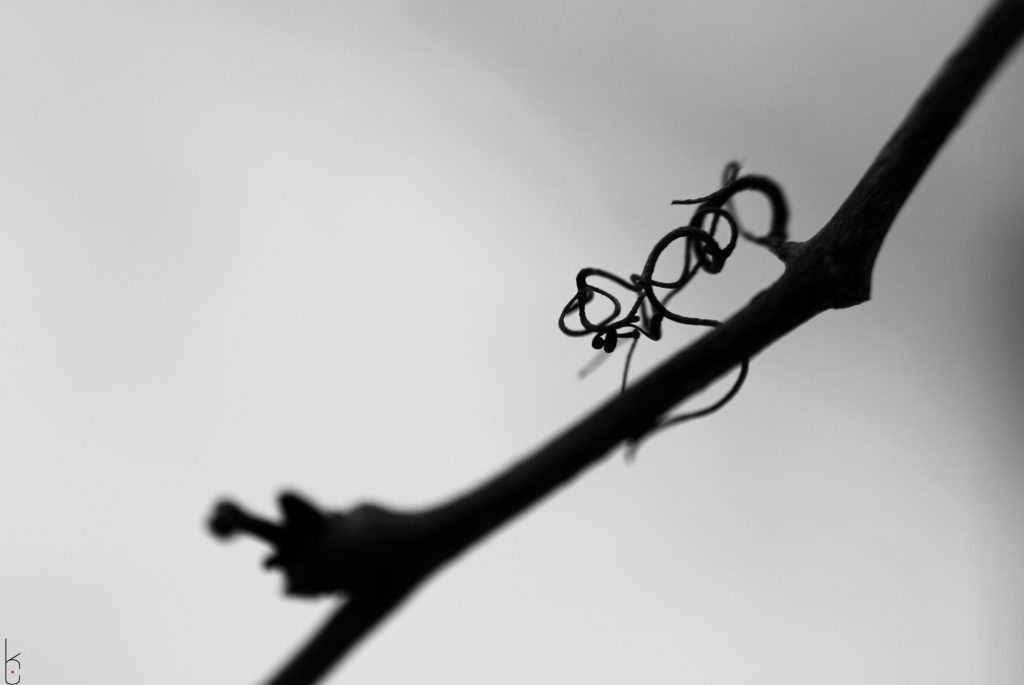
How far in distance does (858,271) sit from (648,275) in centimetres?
8

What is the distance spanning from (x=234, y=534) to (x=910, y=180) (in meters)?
0.15

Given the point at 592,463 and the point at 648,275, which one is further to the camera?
the point at 648,275

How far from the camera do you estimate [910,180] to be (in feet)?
0.55

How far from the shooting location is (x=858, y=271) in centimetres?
17

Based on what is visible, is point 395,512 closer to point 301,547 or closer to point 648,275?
point 301,547

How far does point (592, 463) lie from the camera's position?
0.45ft

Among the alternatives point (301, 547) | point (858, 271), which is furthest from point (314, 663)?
point (858, 271)

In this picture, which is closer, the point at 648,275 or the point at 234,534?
the point at 234,534

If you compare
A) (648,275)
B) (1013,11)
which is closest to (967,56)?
(1013,11)

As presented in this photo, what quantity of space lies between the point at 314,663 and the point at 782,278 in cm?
12

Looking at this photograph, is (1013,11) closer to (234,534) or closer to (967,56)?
(967,56)

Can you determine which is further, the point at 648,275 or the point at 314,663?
the point at 648,275

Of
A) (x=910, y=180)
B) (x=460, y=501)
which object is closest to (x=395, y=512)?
(x=460, y=501)

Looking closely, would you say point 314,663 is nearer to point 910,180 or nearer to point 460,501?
point 460,501
